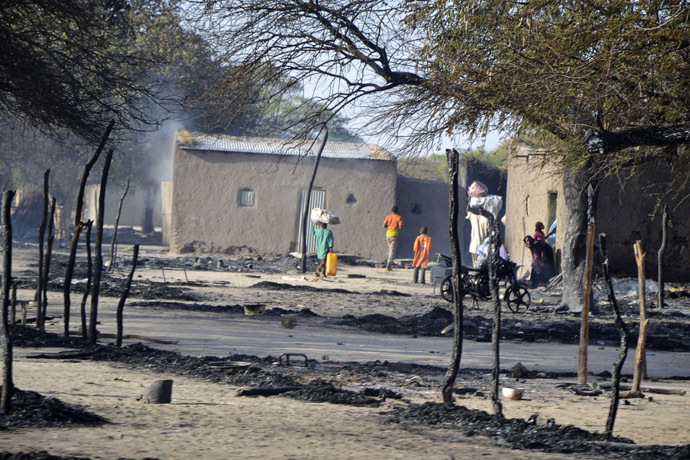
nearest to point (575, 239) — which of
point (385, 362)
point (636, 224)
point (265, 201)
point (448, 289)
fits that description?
point (448, 289)

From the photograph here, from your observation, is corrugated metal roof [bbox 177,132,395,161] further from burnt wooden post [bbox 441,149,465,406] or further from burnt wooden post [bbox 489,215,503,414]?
burnt wooden post [bbox 489,215,503,414]

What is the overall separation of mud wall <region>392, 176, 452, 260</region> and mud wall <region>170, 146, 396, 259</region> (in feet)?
4.52

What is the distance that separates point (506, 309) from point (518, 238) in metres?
7.15

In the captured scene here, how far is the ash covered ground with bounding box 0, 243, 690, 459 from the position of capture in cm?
518

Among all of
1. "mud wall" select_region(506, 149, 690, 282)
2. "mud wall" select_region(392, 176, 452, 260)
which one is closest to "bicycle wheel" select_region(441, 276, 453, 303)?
"mud wall" select_region(506, 149, 690, 282)

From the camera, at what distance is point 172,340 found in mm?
9422

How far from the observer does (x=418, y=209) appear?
30906 millimetres

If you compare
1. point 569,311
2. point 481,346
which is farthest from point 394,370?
point 569,311

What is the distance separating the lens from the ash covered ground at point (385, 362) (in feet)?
17.0

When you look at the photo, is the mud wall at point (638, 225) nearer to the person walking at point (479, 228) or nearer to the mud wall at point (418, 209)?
the person walking at point (479, 228)

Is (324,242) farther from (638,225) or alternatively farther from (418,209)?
(418,209)

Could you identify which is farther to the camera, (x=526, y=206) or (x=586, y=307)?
(x=526, y=206)

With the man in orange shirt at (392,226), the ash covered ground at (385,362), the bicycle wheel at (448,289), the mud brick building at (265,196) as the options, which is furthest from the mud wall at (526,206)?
the mud brick building at (265,196)

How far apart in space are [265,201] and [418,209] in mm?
5839
